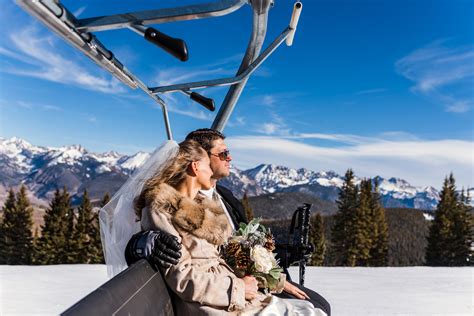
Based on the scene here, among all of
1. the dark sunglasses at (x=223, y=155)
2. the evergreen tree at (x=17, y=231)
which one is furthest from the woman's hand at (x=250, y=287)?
the evergreen tree at (x=17, y=231)

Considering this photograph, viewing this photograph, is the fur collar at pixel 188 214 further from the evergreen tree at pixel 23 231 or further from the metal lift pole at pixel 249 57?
the evergreen tree at pixel 23 231

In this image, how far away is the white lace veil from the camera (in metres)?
2.65

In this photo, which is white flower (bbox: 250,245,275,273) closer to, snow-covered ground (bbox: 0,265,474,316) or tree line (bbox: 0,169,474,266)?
snow-covered ground (bbox: 0,265,474,316)

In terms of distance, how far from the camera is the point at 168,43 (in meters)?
1.60

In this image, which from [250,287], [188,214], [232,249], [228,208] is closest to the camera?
[188,214]

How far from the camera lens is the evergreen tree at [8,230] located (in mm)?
40500

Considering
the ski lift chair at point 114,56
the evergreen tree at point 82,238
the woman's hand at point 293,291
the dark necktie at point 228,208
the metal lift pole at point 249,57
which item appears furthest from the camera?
the evergreen tree at point 82,238

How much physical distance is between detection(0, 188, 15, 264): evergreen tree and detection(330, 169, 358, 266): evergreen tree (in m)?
28.1

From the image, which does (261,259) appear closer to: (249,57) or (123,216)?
(123,216)

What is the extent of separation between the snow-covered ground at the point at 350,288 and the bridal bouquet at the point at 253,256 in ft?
8.85

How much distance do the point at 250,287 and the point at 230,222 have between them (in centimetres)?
114

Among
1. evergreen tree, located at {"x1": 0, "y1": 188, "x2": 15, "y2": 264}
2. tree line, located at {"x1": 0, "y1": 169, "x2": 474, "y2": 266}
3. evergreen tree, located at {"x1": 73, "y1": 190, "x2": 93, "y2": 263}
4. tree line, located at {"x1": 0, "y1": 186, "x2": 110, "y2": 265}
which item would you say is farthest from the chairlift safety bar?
evergreen tree, located at {"x1": 0, "y1": 188, "x2": 15, "y2": 264}

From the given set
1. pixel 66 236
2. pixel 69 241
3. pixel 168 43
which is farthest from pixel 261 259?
pixel 66 236

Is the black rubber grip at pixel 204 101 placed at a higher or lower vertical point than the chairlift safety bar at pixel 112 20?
higher
